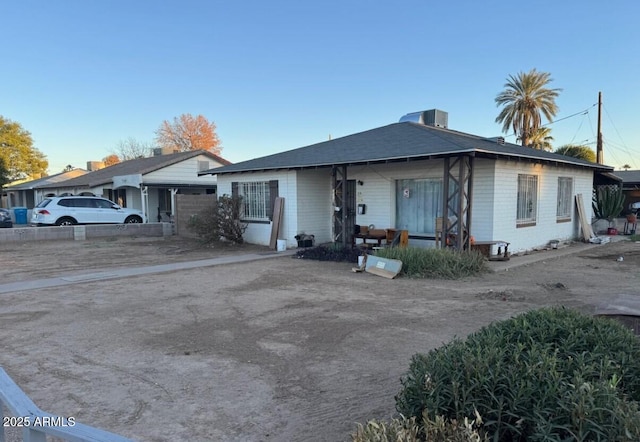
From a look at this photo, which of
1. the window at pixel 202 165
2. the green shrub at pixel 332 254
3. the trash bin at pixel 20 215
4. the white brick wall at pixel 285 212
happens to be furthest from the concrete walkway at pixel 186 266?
the trash bin at pixel 20 215

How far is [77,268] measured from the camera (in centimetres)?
1049

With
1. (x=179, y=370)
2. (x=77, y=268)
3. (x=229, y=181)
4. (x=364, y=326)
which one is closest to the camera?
(x=179, y=370)

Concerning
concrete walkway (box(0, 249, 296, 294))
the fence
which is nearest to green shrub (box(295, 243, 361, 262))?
concrete walkway (box(0, 249, 296, 294))

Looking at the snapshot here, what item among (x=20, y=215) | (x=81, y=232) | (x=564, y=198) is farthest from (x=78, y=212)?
(x=564, y=198)

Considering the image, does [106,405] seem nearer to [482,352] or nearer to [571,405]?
[482,352]

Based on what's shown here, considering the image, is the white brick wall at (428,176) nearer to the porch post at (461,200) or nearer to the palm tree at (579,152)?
the porch post at (461,200)

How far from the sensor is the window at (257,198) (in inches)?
579

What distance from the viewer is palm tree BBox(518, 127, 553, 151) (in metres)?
32.7

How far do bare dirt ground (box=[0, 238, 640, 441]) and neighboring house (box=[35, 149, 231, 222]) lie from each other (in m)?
12.2

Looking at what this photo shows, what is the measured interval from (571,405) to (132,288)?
7.74 m

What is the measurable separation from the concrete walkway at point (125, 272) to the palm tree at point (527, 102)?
25.9 meters

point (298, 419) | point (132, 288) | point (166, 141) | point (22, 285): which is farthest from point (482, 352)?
point (166, 141)

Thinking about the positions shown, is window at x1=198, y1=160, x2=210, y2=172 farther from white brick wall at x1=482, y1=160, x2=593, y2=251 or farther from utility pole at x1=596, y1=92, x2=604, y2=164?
utility pole at x1=596, y1=92, x2=604, y2=164

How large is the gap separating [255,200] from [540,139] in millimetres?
28321
